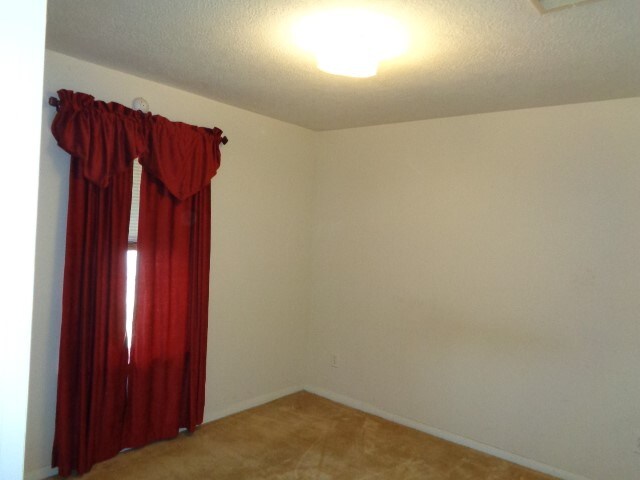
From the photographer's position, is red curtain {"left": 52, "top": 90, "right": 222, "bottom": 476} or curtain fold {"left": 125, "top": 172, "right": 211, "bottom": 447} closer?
red curtain {"left": 52, "top": 90, "right": 222, "bottom": 476}

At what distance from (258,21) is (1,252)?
1.60 meters

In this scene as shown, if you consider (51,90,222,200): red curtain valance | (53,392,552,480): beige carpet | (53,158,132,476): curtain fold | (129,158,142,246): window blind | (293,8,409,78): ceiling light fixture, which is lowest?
(53,392,552,480): beige carpet

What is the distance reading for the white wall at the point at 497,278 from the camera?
270 centimetres

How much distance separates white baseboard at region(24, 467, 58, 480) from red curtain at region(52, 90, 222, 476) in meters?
0.09

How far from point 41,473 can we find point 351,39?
2.82 metres

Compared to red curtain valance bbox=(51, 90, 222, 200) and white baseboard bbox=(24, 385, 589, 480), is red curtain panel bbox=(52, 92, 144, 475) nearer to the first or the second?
red curtain valance bbox=(51, 90, 222, 200)

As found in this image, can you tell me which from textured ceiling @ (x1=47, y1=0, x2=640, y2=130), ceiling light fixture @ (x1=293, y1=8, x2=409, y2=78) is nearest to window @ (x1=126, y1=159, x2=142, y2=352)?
textured ceiling @ (x1=47, y1=0, x2=640, y2=130)

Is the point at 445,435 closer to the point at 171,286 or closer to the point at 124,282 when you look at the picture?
the point at 171,286

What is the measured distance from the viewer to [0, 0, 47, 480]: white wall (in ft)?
1.98

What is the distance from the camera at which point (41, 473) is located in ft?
8.16

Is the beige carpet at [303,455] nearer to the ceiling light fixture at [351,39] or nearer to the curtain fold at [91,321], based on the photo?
the curtain fold at [91,321]

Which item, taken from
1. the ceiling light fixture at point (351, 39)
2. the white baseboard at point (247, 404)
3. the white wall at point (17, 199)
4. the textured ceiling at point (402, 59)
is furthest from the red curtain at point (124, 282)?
the white wall at point (17, 199)

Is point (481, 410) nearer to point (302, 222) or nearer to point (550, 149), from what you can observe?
point (550, 149)

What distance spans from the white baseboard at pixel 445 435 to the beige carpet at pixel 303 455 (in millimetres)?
55
